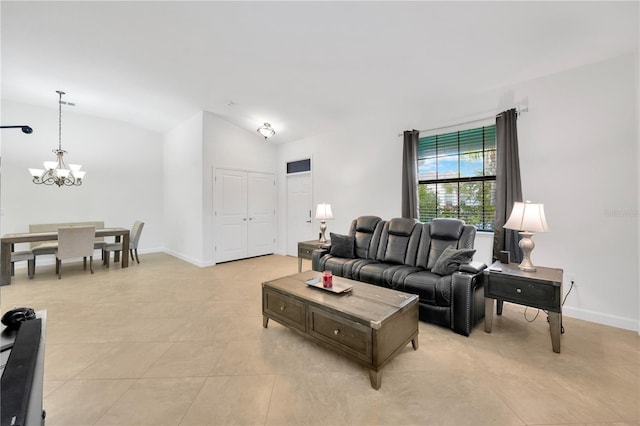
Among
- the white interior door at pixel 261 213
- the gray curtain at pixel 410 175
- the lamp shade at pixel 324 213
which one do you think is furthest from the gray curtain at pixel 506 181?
the white interior door at pixel 261 213

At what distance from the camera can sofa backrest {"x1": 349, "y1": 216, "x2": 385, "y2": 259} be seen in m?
3.64

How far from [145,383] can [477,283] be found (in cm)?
286

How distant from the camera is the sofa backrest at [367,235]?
3.64 meters

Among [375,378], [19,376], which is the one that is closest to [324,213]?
[375,378]

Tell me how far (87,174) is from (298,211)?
14.7 ft

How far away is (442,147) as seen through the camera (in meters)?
3.87

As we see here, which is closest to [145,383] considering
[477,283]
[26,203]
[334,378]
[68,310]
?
[334,378]

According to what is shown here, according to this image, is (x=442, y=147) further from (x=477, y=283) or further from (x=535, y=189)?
(x=477, y=283)

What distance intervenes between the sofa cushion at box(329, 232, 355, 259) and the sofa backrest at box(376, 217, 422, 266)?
38cm

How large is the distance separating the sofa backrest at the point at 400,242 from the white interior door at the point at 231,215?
10.8ft

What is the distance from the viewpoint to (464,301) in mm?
2418

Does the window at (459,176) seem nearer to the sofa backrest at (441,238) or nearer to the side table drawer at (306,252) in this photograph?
the sofa backrest at (441,238)

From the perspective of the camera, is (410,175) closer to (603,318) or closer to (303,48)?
(303,48)

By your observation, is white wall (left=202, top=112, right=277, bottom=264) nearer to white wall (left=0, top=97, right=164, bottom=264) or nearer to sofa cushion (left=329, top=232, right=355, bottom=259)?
white wall (left=0, top=97, right=164, bottom=264)
